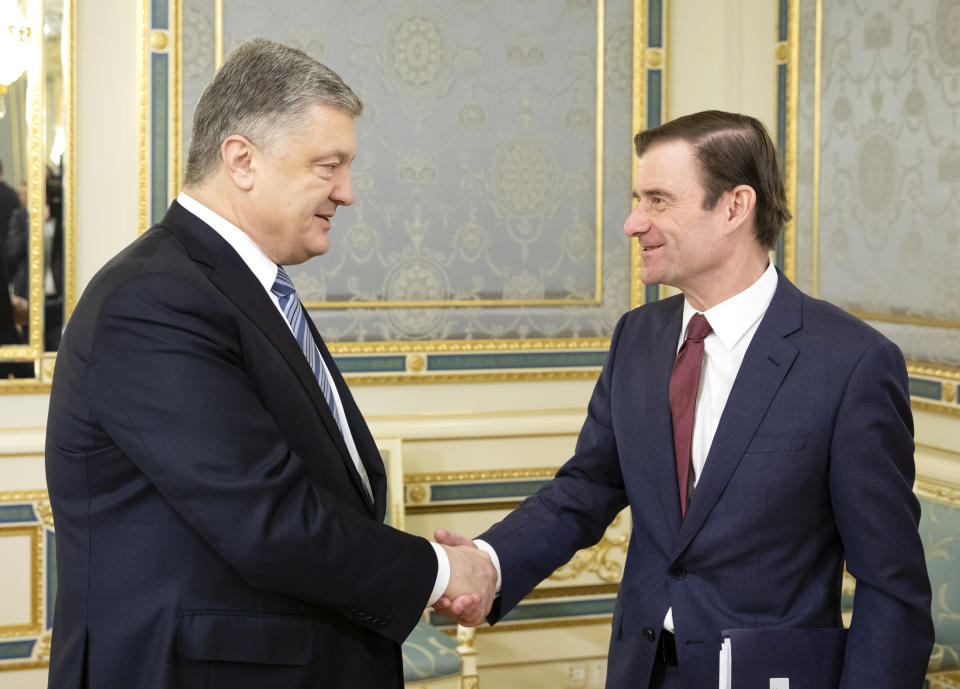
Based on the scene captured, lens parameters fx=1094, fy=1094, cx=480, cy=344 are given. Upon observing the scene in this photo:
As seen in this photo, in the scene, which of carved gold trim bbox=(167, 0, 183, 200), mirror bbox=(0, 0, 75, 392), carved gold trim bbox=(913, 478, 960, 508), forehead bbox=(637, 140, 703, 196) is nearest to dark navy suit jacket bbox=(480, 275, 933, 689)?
forehead bbox=(637, 140, 703, 196)

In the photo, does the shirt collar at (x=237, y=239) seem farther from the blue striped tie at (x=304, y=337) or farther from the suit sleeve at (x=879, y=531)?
the suit sleeve at (x=879, y=531)

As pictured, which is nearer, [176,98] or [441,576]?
[441,576]

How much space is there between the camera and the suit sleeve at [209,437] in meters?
1.52

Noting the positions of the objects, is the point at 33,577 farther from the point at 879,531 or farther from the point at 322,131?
the point at 879,531

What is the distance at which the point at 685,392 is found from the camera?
1.93 metres

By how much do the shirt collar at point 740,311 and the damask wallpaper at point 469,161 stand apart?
7.02ft

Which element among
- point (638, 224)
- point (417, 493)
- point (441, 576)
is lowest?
point (417, 493)

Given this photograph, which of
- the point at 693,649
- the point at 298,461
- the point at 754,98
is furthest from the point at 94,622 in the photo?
the point at 754,98

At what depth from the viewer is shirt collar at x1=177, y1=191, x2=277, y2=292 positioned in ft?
5.71

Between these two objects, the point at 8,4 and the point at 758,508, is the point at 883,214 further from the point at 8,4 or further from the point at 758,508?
the point at 8,4

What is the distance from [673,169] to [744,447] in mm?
543


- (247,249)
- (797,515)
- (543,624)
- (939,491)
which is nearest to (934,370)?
(939,491)

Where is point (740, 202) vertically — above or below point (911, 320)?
above

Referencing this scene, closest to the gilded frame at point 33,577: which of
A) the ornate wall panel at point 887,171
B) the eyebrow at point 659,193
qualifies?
the eyebrow at point 659,193
